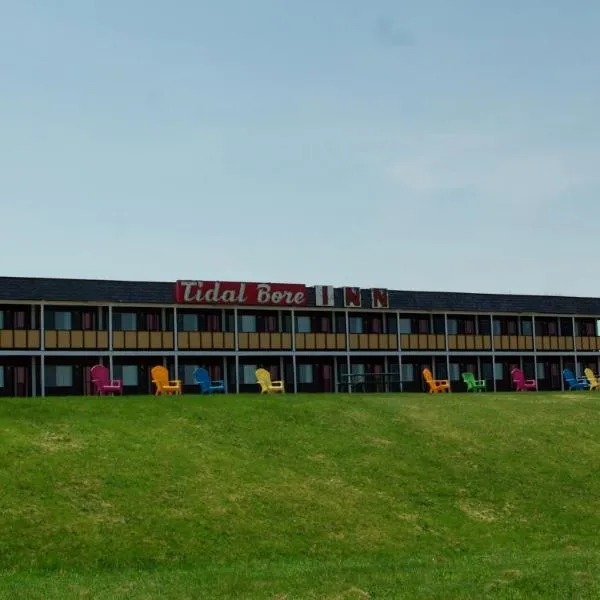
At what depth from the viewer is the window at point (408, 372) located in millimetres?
58688

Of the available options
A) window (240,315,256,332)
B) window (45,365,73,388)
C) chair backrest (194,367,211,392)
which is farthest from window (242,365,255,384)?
chair backrest (194,367,211,392)

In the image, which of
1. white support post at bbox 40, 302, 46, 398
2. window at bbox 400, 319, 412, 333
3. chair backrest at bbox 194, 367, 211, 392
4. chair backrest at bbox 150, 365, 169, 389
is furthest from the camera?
Result: window at bbox 400, 319, 412, 333

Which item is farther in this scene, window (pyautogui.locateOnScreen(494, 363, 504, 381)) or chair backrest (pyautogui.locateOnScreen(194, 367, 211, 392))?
window (pyautogui.locateOnScreen(494, 363, 504, 381))

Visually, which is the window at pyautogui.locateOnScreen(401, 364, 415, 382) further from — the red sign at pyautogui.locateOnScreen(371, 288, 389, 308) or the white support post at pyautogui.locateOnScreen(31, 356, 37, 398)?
the white support post at pyautogui.locateOnScreen(31, 356, 37, 398)

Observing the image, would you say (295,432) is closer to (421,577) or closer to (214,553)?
(214,553)

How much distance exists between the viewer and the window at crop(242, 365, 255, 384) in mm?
54250

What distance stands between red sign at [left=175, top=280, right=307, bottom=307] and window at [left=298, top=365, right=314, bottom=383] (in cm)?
451

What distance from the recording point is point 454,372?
60656 mm

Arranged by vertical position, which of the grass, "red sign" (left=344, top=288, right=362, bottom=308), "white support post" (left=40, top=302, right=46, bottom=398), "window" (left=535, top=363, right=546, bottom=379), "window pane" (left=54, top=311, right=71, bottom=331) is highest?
"red sign" (left=344, top=288, right=362, bottom=308)

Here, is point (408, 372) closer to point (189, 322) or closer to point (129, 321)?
point (189, 322)

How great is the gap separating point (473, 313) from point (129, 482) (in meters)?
40.9

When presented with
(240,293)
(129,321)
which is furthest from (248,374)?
(129,321)

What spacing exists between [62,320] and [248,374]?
10.6m

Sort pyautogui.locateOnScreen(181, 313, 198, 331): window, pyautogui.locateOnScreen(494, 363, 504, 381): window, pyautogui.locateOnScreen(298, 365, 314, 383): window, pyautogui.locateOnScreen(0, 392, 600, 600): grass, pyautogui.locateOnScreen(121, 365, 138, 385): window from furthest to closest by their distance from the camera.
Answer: pyautogui.locateOnScreen(494, 363, 504, 381): window → pyautogui.locateOnScreen(298, 365, 314, 383): window → pyautogui.locateOnScreen(181, 313, 198, 331): window → pyautogui.locateOnScreen(121, 365, 138, 385): window → pyautogui.locateOnScreen(0, 392, 600, 600): grass
